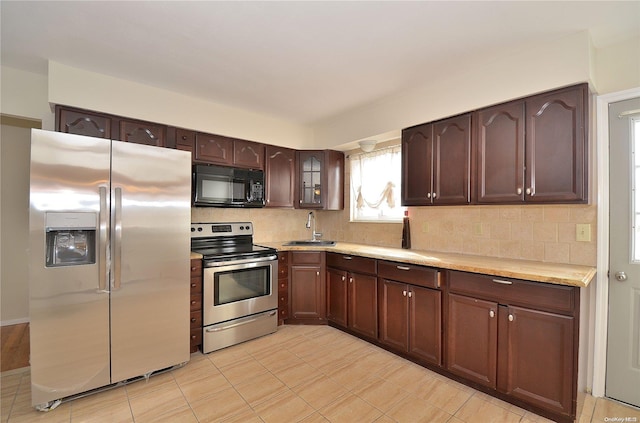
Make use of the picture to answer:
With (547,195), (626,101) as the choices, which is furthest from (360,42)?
(626,101)

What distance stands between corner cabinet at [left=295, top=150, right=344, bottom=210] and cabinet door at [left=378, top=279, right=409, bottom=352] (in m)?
1.48

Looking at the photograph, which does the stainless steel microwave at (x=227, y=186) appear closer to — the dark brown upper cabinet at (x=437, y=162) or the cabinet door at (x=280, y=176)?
the cabinet door at (x=280, y=176)

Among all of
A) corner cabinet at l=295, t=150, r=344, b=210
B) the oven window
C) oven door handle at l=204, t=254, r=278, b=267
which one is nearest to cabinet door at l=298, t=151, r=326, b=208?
corner cabinet at l=295, t=150, r=344, b=210

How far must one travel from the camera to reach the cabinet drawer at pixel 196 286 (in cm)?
270

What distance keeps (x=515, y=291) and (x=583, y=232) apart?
0.74 m

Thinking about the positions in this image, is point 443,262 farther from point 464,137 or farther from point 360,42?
point 360,42

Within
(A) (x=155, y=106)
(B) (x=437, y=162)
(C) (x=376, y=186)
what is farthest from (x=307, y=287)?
(A) (x=155, y=106)

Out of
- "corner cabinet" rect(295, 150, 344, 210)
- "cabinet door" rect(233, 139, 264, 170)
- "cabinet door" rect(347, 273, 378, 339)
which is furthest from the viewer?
"corner cabinet" rect(295, 150, 344, 210)

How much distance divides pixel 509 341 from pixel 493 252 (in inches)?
32.4

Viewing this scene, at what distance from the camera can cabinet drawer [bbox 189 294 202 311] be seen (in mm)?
2689

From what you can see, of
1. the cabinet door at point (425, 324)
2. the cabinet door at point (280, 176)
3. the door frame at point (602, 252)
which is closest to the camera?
the door frame at point (602, 252)

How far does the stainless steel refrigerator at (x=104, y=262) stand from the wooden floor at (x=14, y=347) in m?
0.97

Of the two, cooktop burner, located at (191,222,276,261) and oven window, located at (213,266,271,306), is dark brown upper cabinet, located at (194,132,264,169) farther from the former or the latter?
oven window, located at (213,266,271,306)

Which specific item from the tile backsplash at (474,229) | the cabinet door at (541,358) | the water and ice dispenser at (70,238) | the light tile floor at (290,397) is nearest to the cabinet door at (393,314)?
the light tile floor at (290,397)
